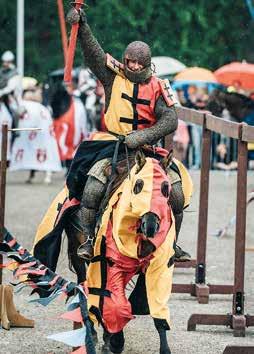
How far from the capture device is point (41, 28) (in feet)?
117

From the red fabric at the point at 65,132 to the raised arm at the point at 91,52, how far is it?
13.5m

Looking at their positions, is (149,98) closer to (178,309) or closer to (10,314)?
(10,314)

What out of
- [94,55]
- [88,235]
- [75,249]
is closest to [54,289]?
[88,235]

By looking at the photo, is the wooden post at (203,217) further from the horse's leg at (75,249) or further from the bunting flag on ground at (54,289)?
the bunting flag on ground at (54,289)

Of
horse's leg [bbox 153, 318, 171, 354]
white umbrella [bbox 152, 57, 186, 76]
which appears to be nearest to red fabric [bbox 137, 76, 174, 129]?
horse's leg [bbox 153, 318, 171, 354]

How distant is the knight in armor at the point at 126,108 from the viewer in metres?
8.46

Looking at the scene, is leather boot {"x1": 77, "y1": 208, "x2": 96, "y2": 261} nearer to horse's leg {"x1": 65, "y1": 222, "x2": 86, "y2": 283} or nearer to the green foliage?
horse's leg {"x1": 65, "y1": 222, "x2": 86, "y2": 283}

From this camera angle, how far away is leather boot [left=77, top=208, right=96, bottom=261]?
8297 millimetres

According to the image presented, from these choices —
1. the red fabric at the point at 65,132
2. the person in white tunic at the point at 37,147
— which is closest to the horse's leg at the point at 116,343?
the person in white tunic at the point at 37,147

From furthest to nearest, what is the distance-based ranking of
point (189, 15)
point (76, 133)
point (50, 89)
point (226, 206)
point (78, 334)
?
1. point (189, 15)
2. point (50, 89)
3. point (76, 133)
4. point (226, 206)
5. point (78, 334)

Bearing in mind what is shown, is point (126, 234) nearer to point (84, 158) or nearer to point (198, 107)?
point (84, 158)

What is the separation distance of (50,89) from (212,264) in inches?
477

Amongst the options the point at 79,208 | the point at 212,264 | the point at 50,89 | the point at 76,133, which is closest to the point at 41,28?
the point at 50,89

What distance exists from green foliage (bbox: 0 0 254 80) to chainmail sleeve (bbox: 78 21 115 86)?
2432 cm
